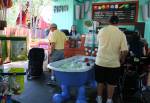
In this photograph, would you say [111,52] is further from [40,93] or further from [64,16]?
[64,16]

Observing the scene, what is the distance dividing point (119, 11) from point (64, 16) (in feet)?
5.89

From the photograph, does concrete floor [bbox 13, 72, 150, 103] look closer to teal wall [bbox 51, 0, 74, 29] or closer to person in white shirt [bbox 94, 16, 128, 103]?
person in white shirt [bbox 94, 16, 128, 103]

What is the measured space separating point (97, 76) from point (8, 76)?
1.72 m

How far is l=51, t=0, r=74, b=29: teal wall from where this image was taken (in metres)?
7.91

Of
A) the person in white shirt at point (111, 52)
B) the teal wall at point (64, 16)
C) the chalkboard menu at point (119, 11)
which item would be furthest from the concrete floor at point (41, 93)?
the teal wall at point (64, 16)

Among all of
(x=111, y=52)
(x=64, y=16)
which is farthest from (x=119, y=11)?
(x=111, y=52)

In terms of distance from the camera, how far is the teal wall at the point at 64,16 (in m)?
7.91

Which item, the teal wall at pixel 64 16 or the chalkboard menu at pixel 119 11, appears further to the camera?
the teal wall at pixel 64 16

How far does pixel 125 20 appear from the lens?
279 inches

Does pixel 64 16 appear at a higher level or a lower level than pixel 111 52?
higher

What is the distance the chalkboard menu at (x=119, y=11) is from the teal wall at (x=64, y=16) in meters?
0.77

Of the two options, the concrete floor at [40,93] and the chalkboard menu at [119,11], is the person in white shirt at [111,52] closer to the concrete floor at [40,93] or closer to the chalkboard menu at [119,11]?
the concrete floor at [40,93]

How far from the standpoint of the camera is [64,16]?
8.05 meters

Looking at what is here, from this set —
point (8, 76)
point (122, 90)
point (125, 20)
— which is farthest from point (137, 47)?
point (8, 76)
